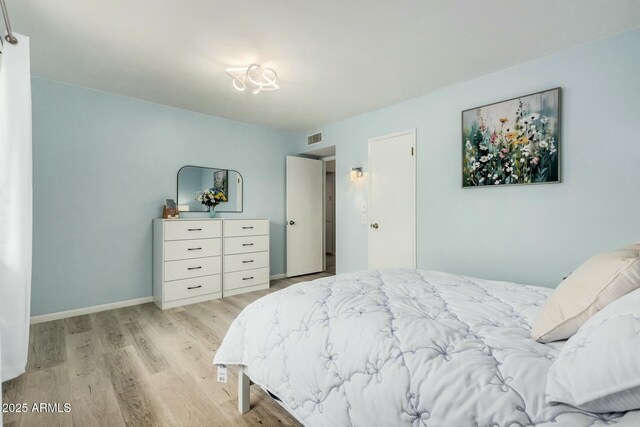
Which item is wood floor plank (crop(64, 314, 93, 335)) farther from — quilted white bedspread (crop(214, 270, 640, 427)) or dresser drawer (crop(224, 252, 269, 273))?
quilted white bedspread (crop(214, 270, 640, 427))

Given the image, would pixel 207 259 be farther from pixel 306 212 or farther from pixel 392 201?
pixel 392 201

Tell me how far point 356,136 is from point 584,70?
2294mm

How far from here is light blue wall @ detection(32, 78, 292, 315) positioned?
2885 millimetres

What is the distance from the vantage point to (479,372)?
34.2 inches

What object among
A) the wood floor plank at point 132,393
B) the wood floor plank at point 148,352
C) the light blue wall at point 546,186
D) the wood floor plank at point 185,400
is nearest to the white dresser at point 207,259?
the wood floor plank at point 148,352

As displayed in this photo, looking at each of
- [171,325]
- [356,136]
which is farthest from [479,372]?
[356,136]

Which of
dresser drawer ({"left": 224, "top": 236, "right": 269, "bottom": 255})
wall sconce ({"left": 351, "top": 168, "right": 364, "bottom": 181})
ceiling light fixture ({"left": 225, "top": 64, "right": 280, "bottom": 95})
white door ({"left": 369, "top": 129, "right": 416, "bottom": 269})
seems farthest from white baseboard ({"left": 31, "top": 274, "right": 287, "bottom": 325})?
wall sconce ({"left": 351, "top": 168, "right": 364, "bottom": 181})

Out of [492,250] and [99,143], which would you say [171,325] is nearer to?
[99,143]

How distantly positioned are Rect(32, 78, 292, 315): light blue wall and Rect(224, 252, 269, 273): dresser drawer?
912 millimetres

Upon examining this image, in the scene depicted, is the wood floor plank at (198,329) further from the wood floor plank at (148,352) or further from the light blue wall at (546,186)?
the light blue wall at (546,186)

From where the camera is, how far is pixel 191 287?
135 inches

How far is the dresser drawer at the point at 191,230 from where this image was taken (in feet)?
10.7

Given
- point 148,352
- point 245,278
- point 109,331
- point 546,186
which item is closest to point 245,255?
point 245,278

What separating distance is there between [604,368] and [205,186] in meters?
3.96
